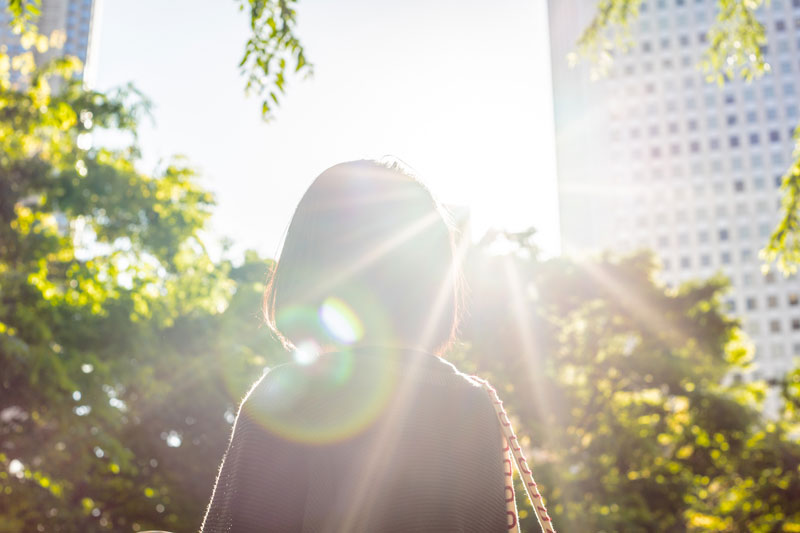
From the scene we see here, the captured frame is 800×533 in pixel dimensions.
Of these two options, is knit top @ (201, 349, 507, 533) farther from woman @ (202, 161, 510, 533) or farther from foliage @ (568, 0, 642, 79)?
foliage @ (568, 0, 642, 79)

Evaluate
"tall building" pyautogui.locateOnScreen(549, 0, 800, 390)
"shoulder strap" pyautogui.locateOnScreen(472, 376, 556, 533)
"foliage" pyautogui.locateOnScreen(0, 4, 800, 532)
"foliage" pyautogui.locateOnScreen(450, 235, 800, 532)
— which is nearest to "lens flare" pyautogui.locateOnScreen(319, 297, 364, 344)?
"shoulder strap" pyautogui.locateOnScreen(472, 376, 556, 533)

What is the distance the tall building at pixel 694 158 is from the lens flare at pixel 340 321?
10001 centimetres

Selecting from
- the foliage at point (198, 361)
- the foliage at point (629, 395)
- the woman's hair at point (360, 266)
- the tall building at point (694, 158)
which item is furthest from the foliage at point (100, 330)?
the tall building at point (694, 158)

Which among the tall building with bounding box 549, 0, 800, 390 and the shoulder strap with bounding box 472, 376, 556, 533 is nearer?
the shoulder strap with bounding box 472, 376, 556, 533

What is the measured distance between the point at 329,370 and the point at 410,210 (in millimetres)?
470

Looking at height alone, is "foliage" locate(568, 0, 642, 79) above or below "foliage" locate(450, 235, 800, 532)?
above

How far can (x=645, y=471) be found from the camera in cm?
1912

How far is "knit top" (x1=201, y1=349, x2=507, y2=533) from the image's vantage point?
1469mm

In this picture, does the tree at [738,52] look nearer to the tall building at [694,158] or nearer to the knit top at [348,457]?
the knit top at [348,457]

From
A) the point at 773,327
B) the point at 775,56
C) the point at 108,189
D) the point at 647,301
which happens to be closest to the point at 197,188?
the point at 108,189

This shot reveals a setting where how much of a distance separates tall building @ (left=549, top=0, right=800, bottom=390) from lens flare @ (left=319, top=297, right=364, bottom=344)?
328 feet

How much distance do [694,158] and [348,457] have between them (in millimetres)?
112951

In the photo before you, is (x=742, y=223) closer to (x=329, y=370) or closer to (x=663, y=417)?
(x=663, y=417)

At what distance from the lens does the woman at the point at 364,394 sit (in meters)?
1.48
